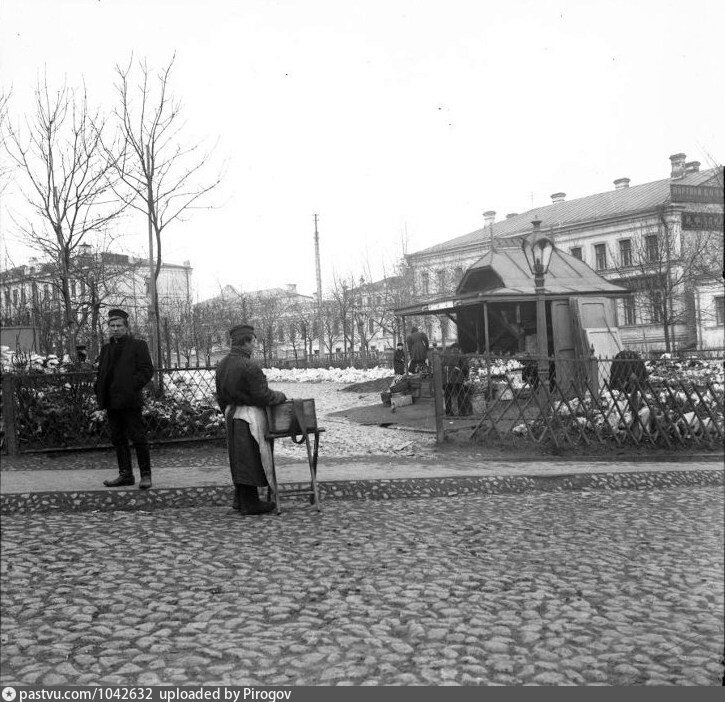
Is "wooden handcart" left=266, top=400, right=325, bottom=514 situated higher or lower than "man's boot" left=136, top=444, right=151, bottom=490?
higher

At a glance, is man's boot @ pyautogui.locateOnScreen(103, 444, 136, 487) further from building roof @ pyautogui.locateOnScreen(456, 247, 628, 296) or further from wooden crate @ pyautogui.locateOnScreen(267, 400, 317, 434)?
building roof @ pyautogui.locateOnScreen(456, 247, 628, 296)

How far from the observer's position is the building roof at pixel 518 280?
1501 cm

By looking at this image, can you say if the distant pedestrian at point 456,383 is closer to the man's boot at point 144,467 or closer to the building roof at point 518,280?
the building roof at point 518,280

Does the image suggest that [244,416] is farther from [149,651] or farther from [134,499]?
[149,651]

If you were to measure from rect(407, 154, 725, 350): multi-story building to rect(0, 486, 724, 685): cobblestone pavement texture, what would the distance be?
47.7 inches

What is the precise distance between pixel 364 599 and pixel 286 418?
9.07 ft

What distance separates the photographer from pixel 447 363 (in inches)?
427

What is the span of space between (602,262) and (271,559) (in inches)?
317

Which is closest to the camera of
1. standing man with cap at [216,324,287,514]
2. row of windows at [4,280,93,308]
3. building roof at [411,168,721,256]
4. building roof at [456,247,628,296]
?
building roof at [411,168,721,256]

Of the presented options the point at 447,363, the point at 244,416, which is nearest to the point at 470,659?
the point at 244,416

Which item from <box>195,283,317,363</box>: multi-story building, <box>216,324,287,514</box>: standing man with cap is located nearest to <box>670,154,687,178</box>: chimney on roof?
<box>216,324,287,514</box>: standing man with cap

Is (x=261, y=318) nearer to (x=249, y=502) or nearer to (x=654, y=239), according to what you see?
(x=249, y=502)

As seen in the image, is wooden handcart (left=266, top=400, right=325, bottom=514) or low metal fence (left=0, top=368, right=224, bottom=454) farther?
low metal fence (left=0, top=368, right=224, bottom=454)

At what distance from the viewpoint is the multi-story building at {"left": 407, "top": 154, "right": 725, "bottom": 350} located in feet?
7.79
